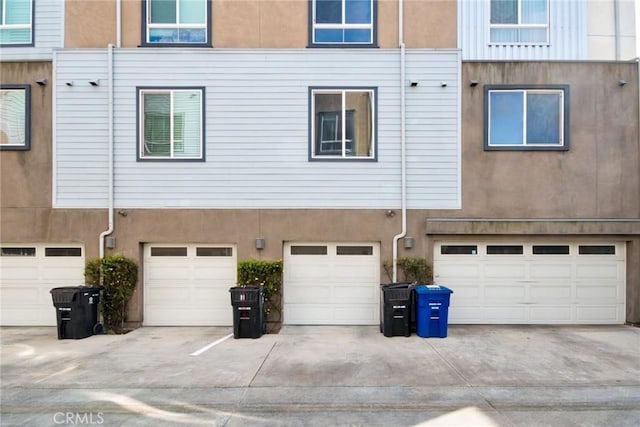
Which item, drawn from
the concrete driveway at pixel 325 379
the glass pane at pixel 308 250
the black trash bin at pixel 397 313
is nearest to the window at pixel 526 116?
the black trash bin at pixel 397 313

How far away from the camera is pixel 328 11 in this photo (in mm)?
8742

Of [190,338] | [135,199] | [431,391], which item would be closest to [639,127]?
[431,391]

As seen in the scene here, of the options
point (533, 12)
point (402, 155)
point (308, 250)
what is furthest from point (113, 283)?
point (533, 12)

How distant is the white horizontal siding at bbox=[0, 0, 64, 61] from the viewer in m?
8.72

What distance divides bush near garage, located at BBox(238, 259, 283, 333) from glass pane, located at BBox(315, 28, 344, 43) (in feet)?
16.6

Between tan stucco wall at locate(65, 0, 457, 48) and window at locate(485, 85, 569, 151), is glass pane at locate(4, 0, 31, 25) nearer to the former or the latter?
tan stucco wall at locate(65, 0, 457, 48)

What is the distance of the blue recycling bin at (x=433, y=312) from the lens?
7543 mm

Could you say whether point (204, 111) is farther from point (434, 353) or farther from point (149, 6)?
point (434, 353)

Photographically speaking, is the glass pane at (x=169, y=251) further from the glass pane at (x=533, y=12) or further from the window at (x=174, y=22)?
the glass pane at (x=533, y=12)

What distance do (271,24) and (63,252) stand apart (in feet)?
22.6

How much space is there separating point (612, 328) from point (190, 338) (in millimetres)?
8888

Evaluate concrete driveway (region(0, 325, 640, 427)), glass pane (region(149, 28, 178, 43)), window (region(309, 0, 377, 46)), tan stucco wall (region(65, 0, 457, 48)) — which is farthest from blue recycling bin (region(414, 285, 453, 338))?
glass pane (region(149, 28, 178, 43))

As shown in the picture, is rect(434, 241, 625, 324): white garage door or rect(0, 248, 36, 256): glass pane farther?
rect(0, 248, 36, 256): glass pane

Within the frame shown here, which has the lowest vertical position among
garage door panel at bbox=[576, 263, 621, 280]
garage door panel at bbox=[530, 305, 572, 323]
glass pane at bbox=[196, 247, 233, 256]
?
garage door panel at bbox=[530, 305, 572, 323]
